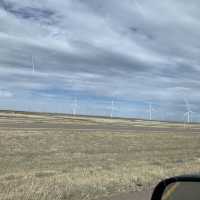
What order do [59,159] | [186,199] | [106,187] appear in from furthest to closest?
1. [59,159]
2. [106,187]
3. [186,199]

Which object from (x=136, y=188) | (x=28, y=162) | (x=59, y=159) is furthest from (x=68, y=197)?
(x=59, y=159)

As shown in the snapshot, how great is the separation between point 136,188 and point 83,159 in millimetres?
8171

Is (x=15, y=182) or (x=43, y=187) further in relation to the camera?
(x=15, y=182)

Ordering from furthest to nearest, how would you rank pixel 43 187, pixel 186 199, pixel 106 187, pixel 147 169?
pixel 147 169 → pixel 106 187 → pixel 43 187 → pixel 186 199

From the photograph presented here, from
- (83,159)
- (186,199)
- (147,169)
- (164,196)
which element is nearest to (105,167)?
(147,169)

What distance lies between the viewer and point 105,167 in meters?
16.6

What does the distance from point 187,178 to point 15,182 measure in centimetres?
864

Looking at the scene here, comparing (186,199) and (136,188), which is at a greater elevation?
(186,199)

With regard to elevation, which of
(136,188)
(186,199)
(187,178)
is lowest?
(136,188)

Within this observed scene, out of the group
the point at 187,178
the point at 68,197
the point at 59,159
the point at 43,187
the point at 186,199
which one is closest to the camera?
the point at 187,178

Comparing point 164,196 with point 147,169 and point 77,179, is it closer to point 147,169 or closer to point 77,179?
point 77,179

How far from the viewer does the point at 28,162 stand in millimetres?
17969

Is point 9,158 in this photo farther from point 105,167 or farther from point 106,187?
point 106,187

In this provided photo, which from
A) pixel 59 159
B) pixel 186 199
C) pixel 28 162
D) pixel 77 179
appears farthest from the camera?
pixel 59 159
